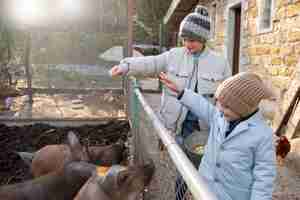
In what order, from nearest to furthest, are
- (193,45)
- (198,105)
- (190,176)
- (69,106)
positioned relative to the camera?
(190,176)
(198,105)
(193,45)
(69,106)

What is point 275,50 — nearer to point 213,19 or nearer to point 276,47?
point 276,47

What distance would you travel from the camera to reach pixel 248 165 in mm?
2090

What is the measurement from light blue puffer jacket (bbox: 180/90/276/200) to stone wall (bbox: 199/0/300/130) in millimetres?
3861

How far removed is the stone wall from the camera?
610 cm

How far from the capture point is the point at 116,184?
2256 millimetres

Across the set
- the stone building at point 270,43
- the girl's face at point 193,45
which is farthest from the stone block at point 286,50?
the girl's face at point 193,45

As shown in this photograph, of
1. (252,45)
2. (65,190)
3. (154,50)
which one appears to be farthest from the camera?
(154,50)

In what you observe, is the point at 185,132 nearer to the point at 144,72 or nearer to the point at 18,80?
the point at 144,72

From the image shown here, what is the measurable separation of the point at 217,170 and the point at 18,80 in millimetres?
5428

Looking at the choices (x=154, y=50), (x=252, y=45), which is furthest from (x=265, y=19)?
(x=154, y=50)

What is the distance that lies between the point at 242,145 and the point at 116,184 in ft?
2.43

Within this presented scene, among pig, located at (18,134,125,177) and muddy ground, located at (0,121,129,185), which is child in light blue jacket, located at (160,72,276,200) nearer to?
pig, located at (18,134,125,177)

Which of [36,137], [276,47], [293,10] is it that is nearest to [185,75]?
[36,137]

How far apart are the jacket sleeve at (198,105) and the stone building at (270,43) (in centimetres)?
342
